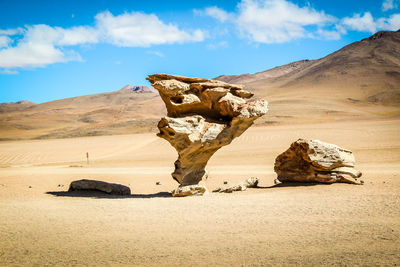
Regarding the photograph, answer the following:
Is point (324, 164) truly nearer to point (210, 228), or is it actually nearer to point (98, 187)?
point (210, 228)

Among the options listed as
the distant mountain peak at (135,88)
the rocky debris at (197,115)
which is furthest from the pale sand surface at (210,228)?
the distant mountain peak at (135,88)

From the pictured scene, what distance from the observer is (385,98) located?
56781 mm

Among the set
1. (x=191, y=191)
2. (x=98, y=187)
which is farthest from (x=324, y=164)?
(x=98, y=187)

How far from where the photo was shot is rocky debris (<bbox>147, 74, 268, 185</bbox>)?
10.1 m

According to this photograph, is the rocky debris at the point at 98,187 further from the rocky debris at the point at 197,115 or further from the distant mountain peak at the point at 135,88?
the distant mountain peak at the point at 135,88

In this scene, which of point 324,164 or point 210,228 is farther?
point 324,164

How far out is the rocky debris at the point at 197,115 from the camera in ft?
33.1

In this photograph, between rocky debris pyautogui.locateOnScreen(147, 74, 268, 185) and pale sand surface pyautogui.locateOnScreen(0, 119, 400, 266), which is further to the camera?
rocky debris pyautogui.locateOnScreen(147, 74, 268, 185)

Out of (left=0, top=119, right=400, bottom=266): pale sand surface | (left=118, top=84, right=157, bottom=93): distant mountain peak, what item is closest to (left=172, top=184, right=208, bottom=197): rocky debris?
(left=0, top=119, right=400, bottom=266): pale sand surface

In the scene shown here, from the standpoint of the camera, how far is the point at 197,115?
1063cm

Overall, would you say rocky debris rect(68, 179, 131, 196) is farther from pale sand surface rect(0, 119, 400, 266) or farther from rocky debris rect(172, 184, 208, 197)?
rocky debris rect(172, 184, 208, 197)

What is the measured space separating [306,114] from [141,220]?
144 feet

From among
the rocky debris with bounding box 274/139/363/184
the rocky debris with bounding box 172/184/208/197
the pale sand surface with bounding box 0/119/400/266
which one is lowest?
the pale sand surface with bounding box 0/119/400/266

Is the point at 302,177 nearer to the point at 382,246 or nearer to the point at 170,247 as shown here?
the point at 382,246
